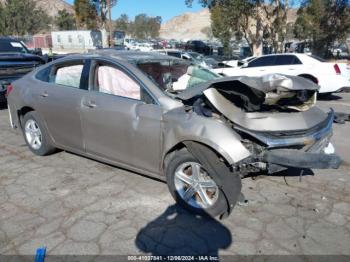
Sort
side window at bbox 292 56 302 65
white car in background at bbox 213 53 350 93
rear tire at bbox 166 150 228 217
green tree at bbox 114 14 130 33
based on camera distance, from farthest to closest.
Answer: green tree at bbox 114 14 130 33, side window at bbox 292 56 302 65, white car in background at bbox 213 53 350 93, rear tire at bbox 166 150 228 217

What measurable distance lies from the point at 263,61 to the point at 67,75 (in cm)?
879

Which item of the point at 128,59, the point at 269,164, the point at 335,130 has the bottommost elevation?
the point at 335,130

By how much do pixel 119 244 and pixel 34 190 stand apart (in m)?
1.64

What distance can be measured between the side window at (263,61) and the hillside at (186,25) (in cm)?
10847

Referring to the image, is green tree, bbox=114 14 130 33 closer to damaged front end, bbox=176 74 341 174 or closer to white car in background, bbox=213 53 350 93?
white car in background, bbox=213 53 350 93

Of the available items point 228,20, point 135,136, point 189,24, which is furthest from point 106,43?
point 189,24

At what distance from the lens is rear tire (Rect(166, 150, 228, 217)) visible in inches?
141

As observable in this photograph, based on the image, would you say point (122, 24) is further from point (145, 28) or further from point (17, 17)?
point (17, 17)

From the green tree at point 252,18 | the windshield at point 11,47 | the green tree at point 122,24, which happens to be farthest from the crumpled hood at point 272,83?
the green tree at point 122,24

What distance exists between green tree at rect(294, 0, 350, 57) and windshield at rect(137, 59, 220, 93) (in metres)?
24.9

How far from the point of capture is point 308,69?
11102 mm

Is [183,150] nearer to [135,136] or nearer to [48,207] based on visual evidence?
[135,136]

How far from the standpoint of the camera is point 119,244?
324 centimetres

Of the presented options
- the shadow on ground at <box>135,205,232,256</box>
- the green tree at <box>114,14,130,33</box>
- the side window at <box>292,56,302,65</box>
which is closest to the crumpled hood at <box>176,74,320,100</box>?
the shadow on ground at <box>135,205,232,256</box>
